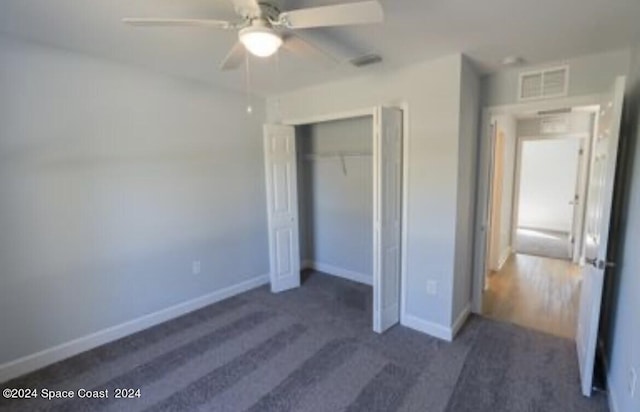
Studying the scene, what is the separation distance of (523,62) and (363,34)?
148 centimetres

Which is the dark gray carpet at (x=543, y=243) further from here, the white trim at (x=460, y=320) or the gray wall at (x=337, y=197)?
the gray wall at (x=337, y=197)

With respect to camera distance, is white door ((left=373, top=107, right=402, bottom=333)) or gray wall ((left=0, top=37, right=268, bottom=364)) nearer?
gray wall ((left=0, top=37, right=268, bottom=364))

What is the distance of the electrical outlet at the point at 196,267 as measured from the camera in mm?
3377

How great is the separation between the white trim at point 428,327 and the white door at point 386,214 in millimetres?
125

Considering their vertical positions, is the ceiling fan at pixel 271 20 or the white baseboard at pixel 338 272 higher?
the ceiling fan at pixel 271 20

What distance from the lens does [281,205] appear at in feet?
12.6

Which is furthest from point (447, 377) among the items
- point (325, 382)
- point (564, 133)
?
point (564, 133)

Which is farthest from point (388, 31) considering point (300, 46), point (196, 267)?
point (196, 267)

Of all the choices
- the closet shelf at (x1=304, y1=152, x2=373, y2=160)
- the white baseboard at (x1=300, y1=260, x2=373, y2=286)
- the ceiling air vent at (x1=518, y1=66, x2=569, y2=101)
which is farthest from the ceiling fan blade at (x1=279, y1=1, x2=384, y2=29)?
the white baseboard at (x1=300, y1=260, x2=373, y2=286)

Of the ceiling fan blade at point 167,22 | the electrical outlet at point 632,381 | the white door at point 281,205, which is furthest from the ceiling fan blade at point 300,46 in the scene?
the electrical outlet at point 632,381

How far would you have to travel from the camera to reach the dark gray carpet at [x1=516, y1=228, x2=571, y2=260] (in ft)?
18.2

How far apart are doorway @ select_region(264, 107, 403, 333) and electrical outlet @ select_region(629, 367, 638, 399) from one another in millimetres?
1625

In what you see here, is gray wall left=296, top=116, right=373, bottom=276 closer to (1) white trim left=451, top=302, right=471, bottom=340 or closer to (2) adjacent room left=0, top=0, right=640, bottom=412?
(2) adjacent room left=0, top=0, right=640, bottom=412

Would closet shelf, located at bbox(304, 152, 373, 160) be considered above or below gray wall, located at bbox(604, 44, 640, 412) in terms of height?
above
